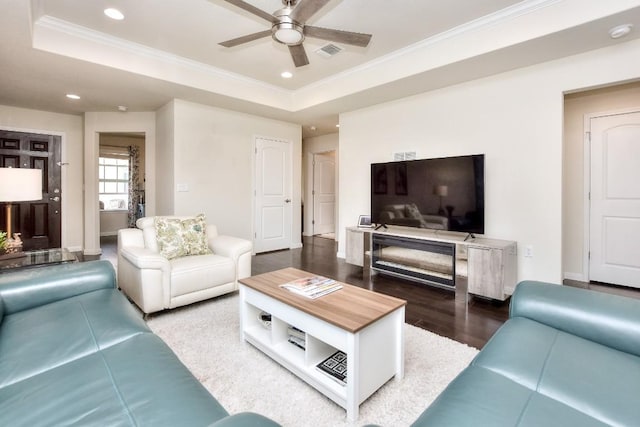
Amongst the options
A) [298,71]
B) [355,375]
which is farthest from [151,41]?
[355,375]

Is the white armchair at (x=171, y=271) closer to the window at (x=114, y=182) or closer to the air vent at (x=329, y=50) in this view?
the air vent at (x=329, y=50)

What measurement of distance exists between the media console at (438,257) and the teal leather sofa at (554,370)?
4.97 feet

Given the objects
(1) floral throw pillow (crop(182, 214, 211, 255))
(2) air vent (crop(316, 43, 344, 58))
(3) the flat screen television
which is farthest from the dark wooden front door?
(3) the flat screen television

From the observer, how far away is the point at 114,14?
2785mm

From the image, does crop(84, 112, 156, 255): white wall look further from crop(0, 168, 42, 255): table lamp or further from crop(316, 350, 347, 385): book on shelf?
crop(316, 350, 347, 385): book on shelf

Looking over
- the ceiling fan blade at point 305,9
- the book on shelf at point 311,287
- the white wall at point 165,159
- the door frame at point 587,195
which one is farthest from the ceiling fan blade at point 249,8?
the door frame at point 587,195

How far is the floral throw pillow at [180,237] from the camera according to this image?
3020 mm

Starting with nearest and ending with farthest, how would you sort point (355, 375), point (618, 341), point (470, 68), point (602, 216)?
point (618, 341), point (355, 375), point (470, 68), point (602, 216)

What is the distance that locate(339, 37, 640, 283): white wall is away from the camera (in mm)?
2977

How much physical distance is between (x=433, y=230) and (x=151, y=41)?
12.7ft

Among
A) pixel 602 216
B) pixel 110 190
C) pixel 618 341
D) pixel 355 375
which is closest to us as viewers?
pixel 618 341

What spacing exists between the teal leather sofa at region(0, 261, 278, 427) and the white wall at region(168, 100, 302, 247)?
2923 millimetres

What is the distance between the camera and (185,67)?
3.79 metres

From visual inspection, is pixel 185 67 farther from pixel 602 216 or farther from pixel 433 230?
pixel 602 216
